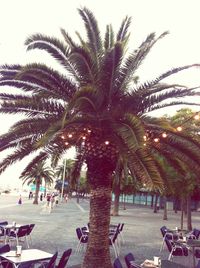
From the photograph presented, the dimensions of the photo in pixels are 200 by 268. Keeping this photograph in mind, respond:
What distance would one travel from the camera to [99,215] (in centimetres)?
980

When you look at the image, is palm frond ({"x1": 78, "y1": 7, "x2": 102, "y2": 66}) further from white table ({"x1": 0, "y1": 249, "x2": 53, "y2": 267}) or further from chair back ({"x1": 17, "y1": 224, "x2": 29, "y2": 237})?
chair back ({"x1": 17, "y1": 224, "x2": 29, "y2": 237})

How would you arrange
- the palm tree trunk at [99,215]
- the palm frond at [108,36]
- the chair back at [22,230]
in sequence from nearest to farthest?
the palm tree trunk at [99,215] < the palm frond at [108,36] < the chair back at [22,230]

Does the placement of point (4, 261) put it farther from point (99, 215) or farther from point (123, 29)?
point (123, 29)

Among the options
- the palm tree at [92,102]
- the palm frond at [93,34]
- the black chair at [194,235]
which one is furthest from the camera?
the black chair at [194,235]

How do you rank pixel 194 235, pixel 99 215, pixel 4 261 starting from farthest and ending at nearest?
pixel 194 235, pixel 99 215, pixel 4 261

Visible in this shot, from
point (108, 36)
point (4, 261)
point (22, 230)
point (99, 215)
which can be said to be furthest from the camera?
point (22, 230)

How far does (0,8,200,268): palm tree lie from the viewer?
364 inches

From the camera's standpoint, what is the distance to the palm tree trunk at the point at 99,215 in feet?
32.0

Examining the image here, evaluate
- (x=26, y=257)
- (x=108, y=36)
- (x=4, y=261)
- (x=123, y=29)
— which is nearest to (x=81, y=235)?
(x=4, y=261)

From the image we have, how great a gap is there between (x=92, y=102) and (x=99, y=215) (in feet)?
10.7

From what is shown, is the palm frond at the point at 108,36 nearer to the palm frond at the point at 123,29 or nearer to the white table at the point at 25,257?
the palm frond at the point at 123,29

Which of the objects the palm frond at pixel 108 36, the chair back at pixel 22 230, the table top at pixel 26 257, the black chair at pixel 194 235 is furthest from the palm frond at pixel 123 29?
the black chair at pixel 194 235

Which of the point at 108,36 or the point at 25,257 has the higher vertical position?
the point at 108,36

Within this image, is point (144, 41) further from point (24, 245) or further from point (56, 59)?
point (24, 245)
